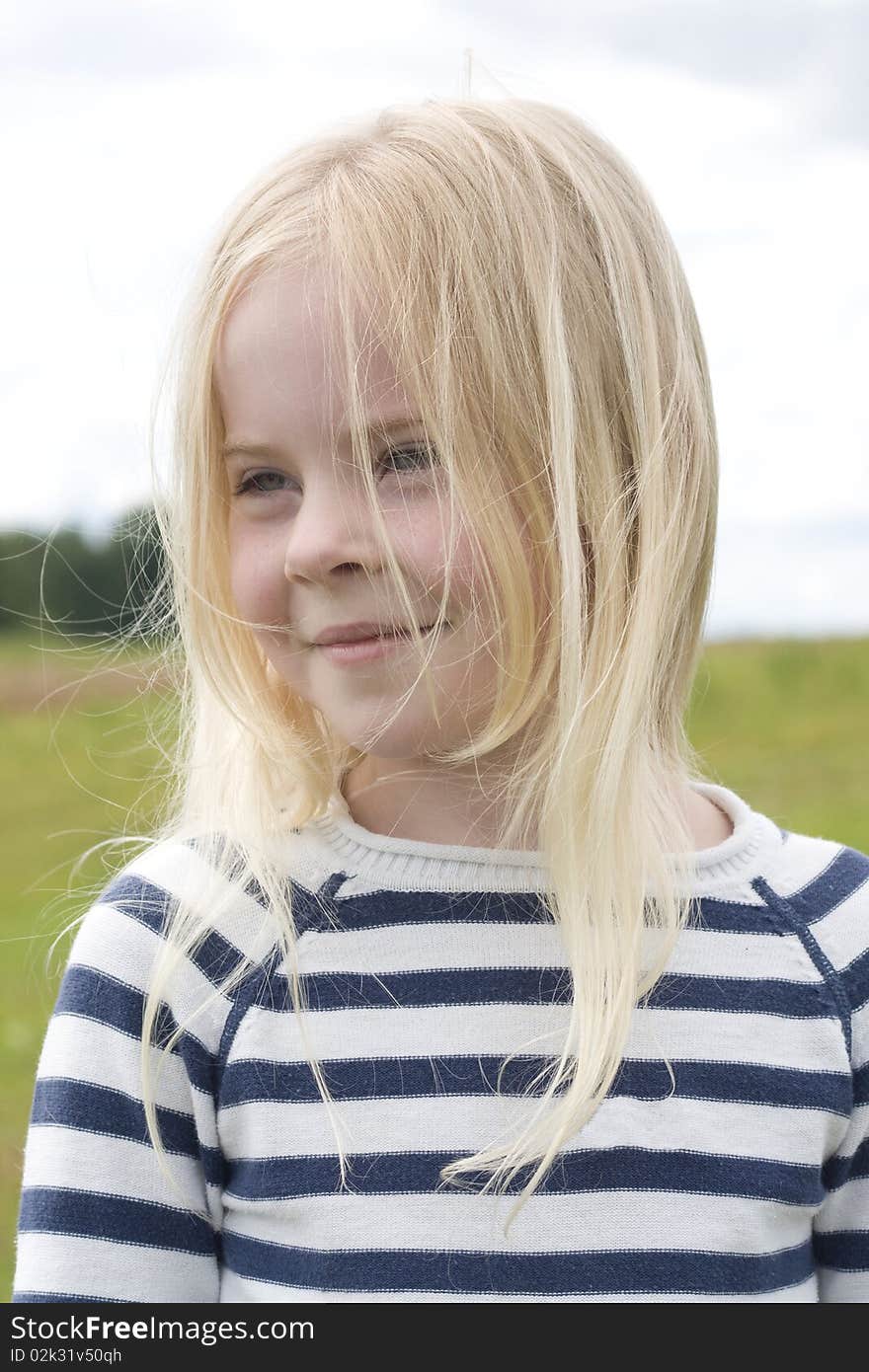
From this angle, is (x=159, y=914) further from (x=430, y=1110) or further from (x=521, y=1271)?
(x=521, y=1271)

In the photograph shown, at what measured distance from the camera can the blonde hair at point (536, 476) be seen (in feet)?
4.68

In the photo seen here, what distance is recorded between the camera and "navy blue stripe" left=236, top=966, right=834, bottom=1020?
1505mm

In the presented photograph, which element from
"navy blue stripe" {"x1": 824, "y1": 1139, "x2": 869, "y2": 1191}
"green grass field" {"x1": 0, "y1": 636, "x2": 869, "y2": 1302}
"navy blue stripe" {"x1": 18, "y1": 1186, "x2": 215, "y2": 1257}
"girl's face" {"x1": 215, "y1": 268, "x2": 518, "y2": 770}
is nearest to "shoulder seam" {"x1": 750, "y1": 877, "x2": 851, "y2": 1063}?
"navy blue stripe" {"x1": 824, "y1": 1139, "x2": 869, "y2": 1191}

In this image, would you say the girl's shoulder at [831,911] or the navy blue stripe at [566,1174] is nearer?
the navy blue stripe at [566,1174]

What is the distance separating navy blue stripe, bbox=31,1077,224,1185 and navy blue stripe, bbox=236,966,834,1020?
17 cm

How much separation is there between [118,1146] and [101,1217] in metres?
0.07

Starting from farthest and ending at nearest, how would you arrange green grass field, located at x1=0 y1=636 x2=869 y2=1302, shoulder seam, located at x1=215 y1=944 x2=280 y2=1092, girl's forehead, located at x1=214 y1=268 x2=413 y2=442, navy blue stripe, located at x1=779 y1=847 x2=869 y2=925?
green grass field, located at x1=0 y1=636 x2=869 y2=1302 < navy blue stripe, located at x1=779 y1=847 x2=869 y2=925 < shoulder seam, located at x1=215 y1=944 x2=280 y2=1092 < girl's forehead, located at x1=214 y1=268 x2=413 y2=442

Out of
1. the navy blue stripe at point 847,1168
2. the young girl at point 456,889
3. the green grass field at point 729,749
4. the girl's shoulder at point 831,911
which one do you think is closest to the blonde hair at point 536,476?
the young girl at point 456,889

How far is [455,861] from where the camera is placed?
61.6 inches

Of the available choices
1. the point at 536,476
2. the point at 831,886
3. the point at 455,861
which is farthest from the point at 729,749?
the point at 536,476

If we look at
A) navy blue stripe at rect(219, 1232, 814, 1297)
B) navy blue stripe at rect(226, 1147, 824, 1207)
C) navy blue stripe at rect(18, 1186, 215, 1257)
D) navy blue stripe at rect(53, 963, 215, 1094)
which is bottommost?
navy blue stripe at rect(219, 1232, 814, 1297)

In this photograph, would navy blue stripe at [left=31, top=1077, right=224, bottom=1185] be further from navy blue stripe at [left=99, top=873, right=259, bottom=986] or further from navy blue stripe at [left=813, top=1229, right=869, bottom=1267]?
navy blue stripe at [left=813, top=1229, right=869, bottom=1267]

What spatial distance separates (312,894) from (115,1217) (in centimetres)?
39

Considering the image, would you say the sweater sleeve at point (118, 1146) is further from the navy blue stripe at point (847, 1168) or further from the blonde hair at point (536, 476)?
the navy blue stripe at point (847, 1168)
